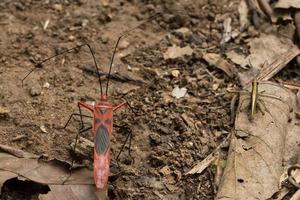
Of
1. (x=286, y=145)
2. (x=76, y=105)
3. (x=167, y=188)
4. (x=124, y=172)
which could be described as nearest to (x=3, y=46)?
(x=76, y=105)

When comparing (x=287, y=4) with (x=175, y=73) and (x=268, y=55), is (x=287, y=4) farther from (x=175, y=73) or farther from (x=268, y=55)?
(x=175, y=73)

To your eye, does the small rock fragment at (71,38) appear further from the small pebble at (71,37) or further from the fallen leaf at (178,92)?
the fallen leaf at (178,92)

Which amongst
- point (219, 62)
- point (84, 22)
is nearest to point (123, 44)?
point (84, 22)

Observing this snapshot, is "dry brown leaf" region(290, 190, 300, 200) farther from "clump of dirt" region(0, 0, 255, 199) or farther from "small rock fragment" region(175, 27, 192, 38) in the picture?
"small rock fragment" region(175, 27, 192, 38)

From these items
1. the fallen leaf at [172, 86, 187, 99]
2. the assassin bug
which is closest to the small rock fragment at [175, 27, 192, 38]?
the fallen leaf at [172, 86, 187, 99]

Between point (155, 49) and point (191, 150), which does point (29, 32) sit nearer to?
point (155, 49)

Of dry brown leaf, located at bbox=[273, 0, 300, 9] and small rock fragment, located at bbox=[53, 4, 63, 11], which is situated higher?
dry brown leaf, located at bbox=[273, 0, 300, 9]

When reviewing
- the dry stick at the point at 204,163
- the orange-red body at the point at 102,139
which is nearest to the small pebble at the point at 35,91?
the orange-red body at the point at 102,139
